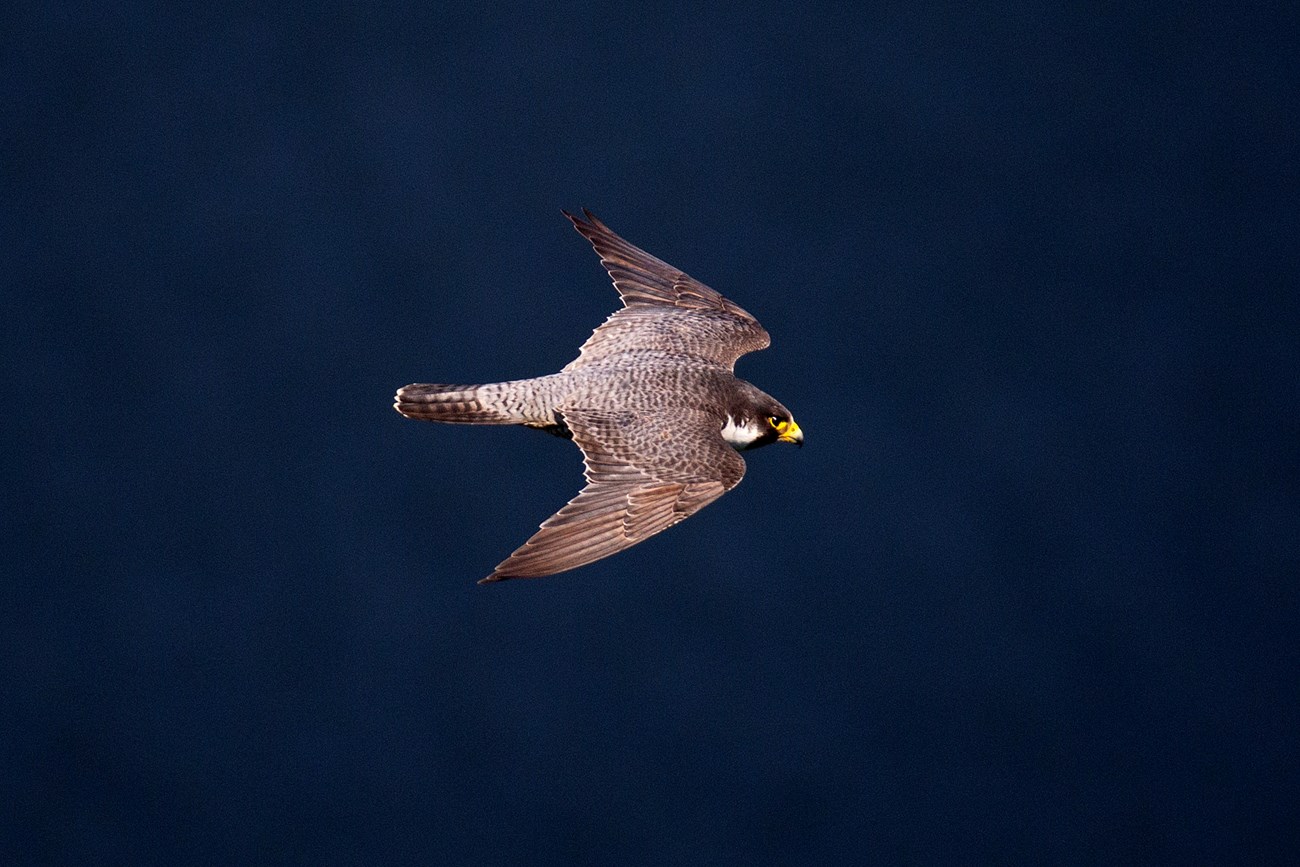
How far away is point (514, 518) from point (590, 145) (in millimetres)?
7454

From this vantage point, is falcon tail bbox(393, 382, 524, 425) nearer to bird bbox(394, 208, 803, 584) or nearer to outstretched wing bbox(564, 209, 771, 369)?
bird bbox(394, 208, 803, 584)

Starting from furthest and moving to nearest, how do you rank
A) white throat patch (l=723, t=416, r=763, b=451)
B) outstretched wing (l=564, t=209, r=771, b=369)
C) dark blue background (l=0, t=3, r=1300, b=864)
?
dark blue background (l=0, t=3, r=1300, b=864) < outstretched wing (l=564, t=209, r=771, b=369) < white throat patch (l=723, t=416, r=763, b=451)

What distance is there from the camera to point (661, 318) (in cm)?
1384

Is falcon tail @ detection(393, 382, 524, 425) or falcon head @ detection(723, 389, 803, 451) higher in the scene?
falcon tail @ detection(393, 382, 524, 425)

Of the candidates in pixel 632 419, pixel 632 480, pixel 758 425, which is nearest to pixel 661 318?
pixel 758 425

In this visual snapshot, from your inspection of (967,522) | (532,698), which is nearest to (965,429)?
(967,522)

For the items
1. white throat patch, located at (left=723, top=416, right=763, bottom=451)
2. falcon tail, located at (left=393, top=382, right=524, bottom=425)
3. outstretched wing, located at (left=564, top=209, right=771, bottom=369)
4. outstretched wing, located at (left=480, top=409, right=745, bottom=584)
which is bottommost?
outstretched wing, located at (left=480, top=409, right=745, bottom=584)

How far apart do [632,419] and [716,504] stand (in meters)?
15.5

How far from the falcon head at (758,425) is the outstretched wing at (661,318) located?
0.84 m

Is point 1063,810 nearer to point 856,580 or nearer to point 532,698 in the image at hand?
point 856,580

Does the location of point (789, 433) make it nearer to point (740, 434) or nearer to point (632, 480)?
point (740, 434)

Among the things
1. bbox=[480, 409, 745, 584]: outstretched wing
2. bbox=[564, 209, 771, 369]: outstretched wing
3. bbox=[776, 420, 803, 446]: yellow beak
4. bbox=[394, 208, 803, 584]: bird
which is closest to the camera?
bbox=[480, 409, 745, 584]: outstretched wing

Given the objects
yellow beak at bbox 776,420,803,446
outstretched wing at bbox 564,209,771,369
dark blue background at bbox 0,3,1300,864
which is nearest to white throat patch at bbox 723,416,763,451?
yellow beak at bbox 776,420,803,446

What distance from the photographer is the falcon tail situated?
12.2m
